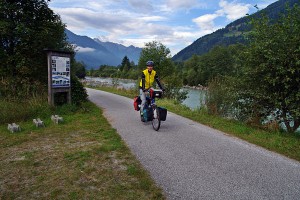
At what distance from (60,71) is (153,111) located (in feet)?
16.3

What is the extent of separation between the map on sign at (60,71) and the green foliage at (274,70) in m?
7.31

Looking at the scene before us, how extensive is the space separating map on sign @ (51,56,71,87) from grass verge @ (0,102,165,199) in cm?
332

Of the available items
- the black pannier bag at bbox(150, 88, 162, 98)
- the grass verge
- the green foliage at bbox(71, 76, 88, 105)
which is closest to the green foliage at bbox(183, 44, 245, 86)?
the green foliage at bbox(71, 76, 88, 105)

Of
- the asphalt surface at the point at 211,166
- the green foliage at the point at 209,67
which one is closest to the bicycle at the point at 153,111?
the asphalt surface at the point at 211,166

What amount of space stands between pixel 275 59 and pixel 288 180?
481 centimetres

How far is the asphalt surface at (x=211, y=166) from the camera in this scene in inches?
138

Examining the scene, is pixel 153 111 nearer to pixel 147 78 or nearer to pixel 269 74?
pixel 147 78

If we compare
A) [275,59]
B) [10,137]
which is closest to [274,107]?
[275,59]

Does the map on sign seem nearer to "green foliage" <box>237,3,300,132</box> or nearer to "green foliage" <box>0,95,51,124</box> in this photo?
"green foliage" <box>0,95,51,124</box>

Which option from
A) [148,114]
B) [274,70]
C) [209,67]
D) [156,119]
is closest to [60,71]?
[148,114]

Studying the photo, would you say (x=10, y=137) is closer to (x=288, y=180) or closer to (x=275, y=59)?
(x=288, y=180)

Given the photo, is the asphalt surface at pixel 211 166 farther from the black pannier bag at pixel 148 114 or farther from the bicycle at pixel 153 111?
the black pannier bag at pixel 148 114

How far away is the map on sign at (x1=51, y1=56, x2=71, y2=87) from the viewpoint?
980 cm

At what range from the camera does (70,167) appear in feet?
14.2
